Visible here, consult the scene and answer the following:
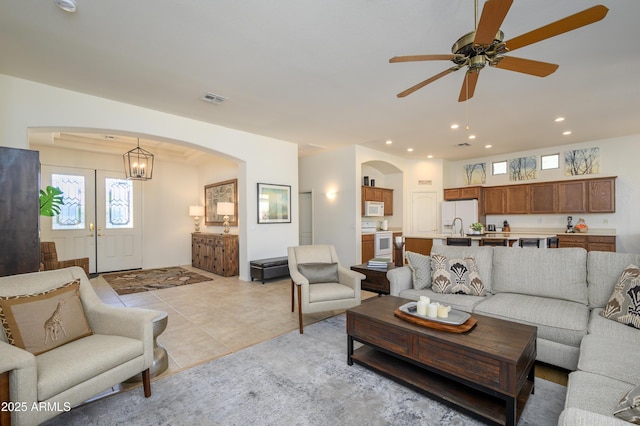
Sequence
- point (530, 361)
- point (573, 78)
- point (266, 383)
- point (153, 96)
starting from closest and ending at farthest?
point (530, 361), point (266, 383), point (573, 78), point (153, 96)

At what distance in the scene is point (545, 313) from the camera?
2.43 meters

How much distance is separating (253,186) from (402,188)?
4.53 metres

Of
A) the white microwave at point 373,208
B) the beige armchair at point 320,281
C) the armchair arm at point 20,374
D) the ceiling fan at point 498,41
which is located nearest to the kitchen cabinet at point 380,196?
the white microwave at point 373,208

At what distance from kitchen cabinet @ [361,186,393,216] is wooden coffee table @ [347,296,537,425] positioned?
5.14 m

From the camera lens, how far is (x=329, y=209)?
7414mm

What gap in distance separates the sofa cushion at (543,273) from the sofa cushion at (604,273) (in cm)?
5

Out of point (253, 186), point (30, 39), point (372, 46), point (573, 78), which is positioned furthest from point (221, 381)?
point (573, 78)

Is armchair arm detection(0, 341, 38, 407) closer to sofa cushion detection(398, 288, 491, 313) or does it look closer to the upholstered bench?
sofa cushion detection(398, 288, 491, 313)

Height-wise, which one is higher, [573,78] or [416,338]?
[573,78]

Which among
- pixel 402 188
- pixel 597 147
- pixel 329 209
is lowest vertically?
pixel 329 209

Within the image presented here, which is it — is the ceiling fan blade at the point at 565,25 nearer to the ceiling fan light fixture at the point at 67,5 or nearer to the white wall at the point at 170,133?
the ceiling fan light fixture at the point at 67,5

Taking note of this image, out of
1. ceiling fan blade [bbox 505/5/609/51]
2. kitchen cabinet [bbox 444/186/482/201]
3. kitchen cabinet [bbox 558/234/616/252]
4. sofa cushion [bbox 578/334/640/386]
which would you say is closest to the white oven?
kitchen cabinet [bbox 444/186/482/201]

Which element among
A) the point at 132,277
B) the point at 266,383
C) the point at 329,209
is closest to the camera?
the point at 266,383

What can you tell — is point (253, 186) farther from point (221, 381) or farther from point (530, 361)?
point (530, 361)
